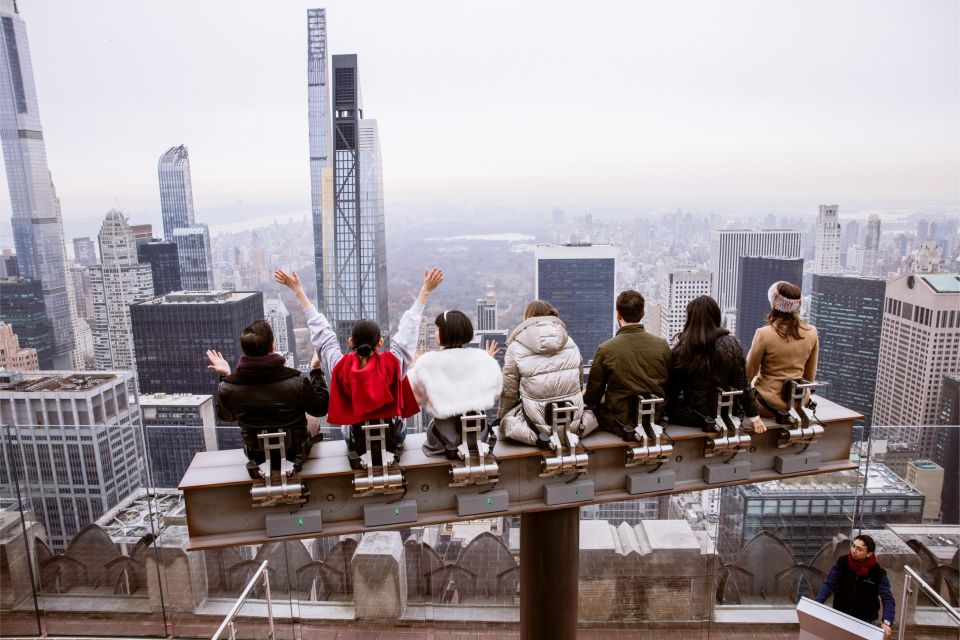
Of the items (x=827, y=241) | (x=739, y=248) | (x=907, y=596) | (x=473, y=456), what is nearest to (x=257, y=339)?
(x=473, y=456)

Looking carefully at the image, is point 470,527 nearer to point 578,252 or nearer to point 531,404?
point 531,404

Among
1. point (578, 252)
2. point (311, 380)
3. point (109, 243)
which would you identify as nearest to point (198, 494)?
point (311, 380)

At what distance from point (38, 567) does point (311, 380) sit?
311 centimetres

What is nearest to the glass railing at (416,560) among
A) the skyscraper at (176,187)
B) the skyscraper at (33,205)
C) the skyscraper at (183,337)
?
the skyscraper at (183,337)

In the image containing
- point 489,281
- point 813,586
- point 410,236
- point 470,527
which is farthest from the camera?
point 410,236

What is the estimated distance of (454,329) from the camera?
98.0 inches

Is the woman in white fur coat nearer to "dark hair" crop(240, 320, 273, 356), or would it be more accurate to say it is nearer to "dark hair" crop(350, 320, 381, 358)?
"dark hair" crop(350, 320, 381, 358)

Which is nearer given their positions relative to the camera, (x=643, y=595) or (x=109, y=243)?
(x=643, y=595)

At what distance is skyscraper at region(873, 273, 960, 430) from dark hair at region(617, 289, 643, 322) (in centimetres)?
2697

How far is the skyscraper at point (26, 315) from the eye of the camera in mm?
34719

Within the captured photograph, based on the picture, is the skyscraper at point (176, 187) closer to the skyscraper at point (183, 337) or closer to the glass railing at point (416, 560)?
the skyscraper at point (183, 337)

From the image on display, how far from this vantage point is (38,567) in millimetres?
3816

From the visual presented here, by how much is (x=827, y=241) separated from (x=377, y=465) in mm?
34253

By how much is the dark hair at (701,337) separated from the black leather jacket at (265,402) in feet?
5.96
